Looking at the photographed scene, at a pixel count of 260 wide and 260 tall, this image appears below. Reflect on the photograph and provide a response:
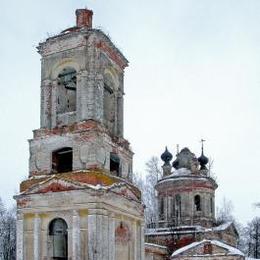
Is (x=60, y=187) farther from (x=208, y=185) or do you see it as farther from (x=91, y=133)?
(x=208, y=185)

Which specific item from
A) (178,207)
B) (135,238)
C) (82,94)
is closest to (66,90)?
(82,94)

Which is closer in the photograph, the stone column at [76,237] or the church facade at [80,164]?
the stone column at [76,237]

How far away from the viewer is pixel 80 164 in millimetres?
15727

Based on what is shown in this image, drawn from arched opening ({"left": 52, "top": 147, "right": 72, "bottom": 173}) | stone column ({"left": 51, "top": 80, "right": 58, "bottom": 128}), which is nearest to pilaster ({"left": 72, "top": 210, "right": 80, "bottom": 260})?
arched opening ({"left": 52, "top": 147, "right": 72, "bottom": 173})

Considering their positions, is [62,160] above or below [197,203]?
above

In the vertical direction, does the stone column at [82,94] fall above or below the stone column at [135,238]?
above

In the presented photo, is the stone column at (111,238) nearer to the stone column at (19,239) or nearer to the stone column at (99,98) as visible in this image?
the stone column at (19,239)

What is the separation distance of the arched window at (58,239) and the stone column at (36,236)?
1.23 feet

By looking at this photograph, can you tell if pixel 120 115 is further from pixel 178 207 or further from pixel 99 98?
pixel 178 207

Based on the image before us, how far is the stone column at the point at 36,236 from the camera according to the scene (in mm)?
15334

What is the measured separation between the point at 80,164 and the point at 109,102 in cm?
294

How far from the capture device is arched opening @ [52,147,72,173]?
647 inches

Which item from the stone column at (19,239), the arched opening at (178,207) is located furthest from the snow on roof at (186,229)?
the stone column at (19,239)

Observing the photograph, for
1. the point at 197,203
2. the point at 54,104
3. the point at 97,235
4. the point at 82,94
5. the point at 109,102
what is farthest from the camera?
the point at 197,203
